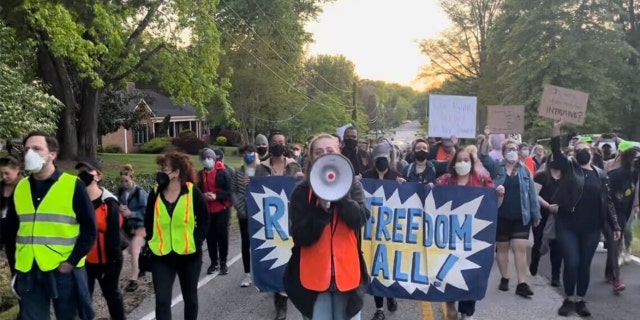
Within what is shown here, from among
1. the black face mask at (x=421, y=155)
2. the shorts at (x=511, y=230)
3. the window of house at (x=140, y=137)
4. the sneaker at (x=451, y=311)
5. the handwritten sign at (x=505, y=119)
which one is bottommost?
the window of house at (x=140, y=137)

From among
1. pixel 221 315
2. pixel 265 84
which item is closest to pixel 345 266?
pixel 221 315

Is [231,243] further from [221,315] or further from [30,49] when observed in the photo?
[30,49]

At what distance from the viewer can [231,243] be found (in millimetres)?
11414

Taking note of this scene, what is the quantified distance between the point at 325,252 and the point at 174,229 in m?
1.81

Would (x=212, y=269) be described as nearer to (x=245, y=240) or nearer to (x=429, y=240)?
(x=245, y=240)

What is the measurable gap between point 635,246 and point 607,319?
189 inches

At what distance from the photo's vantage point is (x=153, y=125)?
5494cm

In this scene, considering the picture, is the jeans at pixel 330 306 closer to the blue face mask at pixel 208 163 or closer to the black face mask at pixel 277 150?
the black face mask at pixel 277 150

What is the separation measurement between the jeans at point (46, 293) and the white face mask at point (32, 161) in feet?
A: 2.31

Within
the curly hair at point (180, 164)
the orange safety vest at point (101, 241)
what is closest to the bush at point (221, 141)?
the orange safety vest at point (101, 241)

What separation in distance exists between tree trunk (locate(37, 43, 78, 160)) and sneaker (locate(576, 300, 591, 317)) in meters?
19.3

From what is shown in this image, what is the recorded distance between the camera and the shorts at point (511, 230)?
23.6 ft

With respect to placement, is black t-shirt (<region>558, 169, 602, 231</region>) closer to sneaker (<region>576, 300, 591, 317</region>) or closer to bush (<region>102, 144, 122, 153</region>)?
sneaker (<region>576, 300, 591, 317</region>)

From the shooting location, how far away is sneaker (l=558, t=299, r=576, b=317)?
20.7 ft
